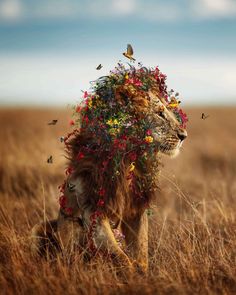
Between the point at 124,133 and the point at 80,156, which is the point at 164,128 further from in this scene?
the point at 80,156

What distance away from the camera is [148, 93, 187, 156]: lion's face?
4.28m

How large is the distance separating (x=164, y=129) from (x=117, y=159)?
0.43m

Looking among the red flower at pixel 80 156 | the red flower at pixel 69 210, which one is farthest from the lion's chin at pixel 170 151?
the red flower at pixel 69 210

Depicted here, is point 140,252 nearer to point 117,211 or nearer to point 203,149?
point 117,211

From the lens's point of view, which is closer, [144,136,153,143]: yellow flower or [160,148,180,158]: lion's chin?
[144,136,153,143]: yellow flower

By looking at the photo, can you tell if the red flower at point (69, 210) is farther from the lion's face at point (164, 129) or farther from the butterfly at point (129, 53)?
the butterfly at point (129, 53)

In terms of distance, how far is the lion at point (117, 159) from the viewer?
165 inches

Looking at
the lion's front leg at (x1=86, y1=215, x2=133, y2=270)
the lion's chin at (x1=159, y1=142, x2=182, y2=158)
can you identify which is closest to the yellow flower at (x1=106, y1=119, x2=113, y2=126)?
the lion's chin at (x1=159, y1=142, x2=182, y2=158)

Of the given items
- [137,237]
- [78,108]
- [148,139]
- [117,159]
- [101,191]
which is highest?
[78,108]

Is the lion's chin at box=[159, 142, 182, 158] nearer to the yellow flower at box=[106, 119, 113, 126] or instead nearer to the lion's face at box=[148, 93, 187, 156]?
the lion's face at box=[148, 93, 187, 156]

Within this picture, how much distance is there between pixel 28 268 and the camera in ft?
13.9

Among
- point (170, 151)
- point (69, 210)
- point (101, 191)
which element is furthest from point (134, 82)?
point (69, 210)

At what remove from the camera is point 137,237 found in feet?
14.7

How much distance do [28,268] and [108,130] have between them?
1176mm
